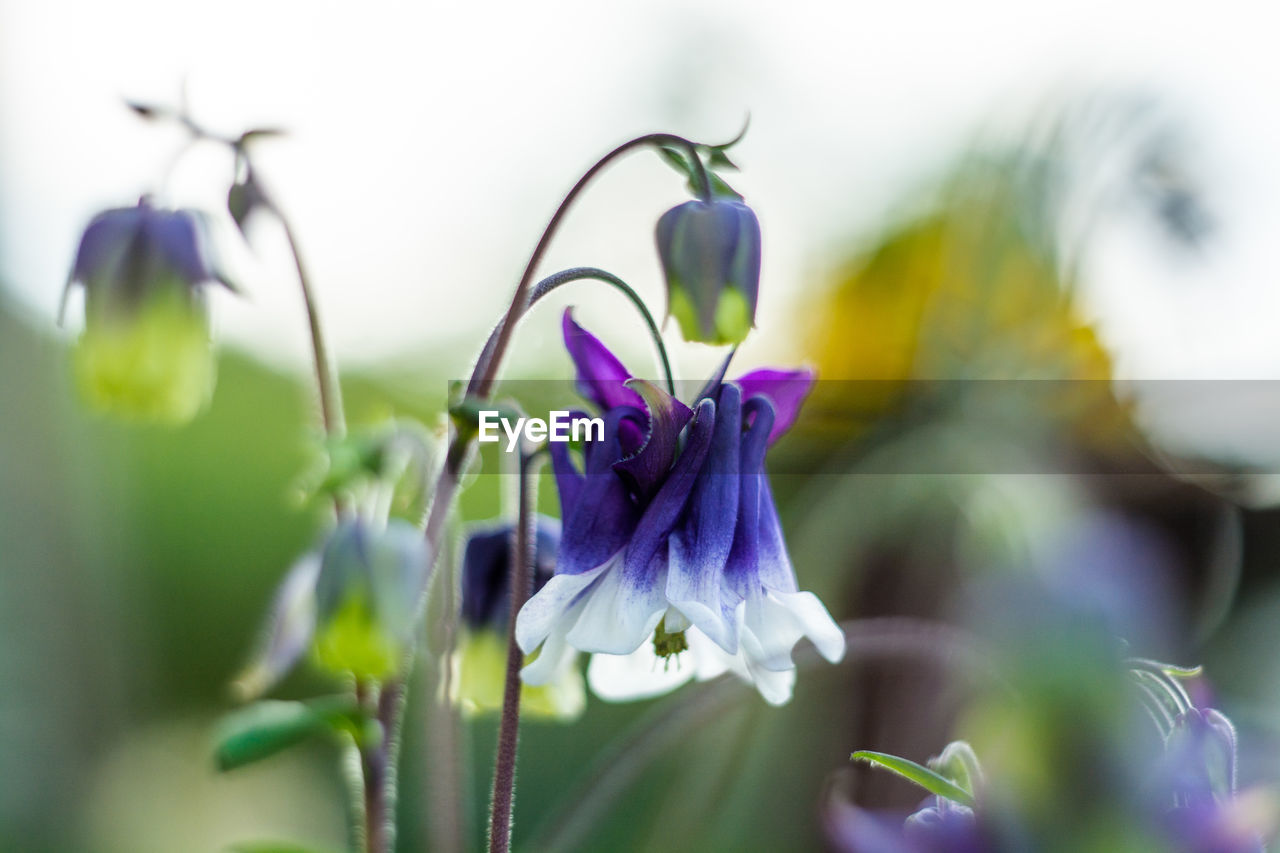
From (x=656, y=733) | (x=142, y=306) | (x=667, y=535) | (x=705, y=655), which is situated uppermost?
(x=142, y=306)

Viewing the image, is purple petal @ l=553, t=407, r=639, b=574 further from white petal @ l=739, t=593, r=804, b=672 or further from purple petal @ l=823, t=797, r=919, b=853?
purple petal @ l=823, t=797, r=919, b=853

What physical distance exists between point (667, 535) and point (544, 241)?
25 cm

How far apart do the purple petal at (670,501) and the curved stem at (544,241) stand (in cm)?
17

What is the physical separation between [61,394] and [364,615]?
3.42 meters

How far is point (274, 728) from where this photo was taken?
888 millimetres

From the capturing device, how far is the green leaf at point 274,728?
86cm

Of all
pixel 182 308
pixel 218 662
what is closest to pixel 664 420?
pixel 182 308

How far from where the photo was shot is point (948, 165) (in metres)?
2.61

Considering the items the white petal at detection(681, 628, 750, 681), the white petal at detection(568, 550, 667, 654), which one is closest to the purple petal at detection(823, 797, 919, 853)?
the white petal at detection(568, 550, 667, 654)

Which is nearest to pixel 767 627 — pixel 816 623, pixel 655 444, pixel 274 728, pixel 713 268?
pixel 816 623

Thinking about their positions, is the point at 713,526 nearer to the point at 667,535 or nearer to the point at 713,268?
the point at 667,535

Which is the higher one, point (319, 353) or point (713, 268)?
point (713, 268)

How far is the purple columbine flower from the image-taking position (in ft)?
2.39

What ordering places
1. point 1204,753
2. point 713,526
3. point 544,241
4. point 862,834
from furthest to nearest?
point 544,241 < point 713,526 < point 1204,753 < point 862,834
